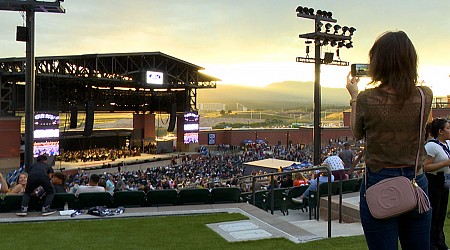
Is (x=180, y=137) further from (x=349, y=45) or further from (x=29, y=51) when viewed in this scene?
(x=29, y=51)

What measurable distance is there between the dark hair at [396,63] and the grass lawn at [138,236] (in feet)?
10.5

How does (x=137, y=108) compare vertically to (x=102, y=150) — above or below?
above

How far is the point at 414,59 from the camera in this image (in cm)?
185

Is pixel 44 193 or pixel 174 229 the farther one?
pixel 44 193

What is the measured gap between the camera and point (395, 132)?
181 centimetres

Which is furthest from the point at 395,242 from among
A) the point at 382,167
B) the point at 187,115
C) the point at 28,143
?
the point at 187,115

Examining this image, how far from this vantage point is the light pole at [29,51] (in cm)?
1225

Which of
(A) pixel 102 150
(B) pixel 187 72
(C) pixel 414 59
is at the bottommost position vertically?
(A) pixel 102 150

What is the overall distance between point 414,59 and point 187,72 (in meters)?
40.2

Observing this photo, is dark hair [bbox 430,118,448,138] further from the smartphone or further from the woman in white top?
the smartphone

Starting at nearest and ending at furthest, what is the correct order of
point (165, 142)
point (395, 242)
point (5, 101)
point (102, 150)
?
point (395, 242) < point (5, 101) < point (102, 150) < point (165, 142)

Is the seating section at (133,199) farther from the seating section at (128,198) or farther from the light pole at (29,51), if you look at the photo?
the light pole at (29,51)

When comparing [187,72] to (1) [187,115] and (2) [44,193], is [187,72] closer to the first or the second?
(1) [187,115]

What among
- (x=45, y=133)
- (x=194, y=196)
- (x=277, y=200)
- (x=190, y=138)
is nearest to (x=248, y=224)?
(x=194, y=196)
